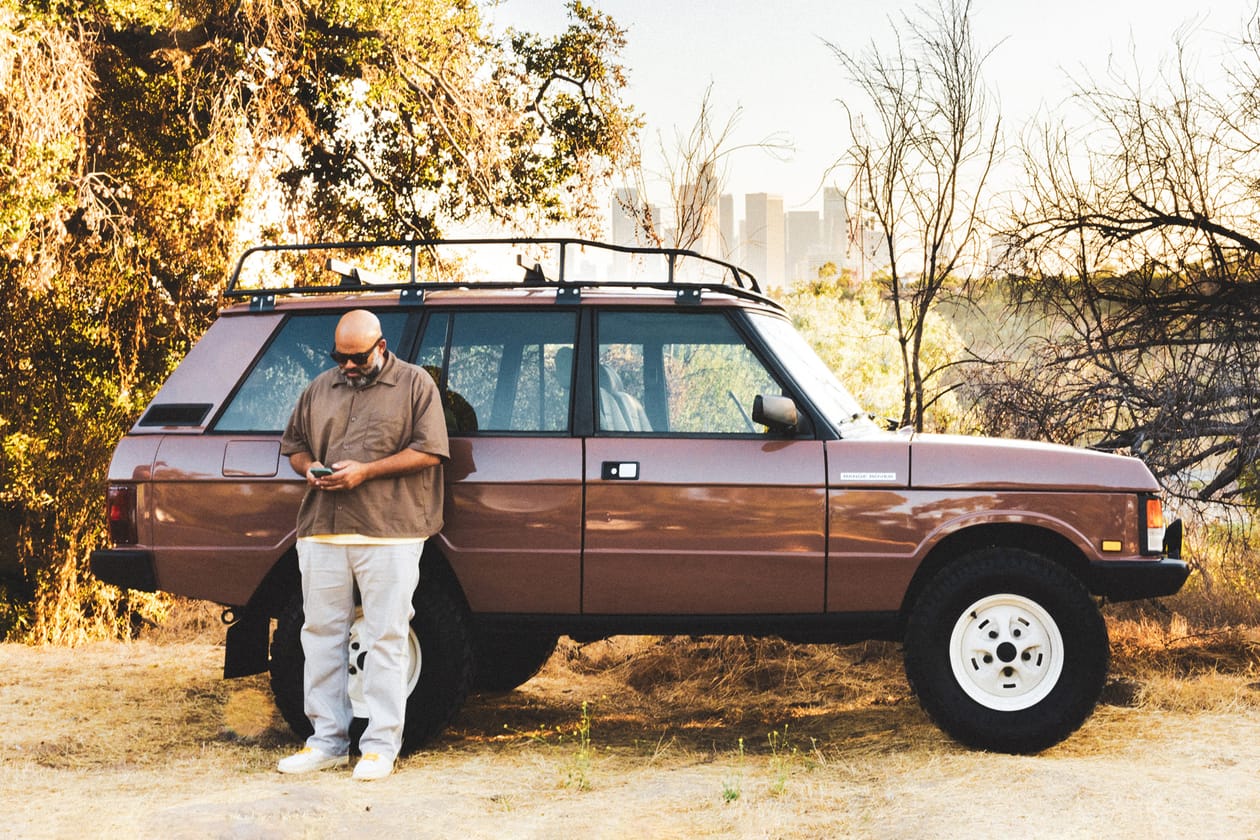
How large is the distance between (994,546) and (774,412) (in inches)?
50.2

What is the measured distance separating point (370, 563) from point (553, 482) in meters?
0.89

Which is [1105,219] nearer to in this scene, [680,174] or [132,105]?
[680,174]

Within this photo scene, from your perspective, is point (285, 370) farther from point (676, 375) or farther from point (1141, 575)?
point (1141, 575)

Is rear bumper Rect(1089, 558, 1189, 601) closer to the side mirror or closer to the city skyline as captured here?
the side mirror

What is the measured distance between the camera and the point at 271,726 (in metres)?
6.60

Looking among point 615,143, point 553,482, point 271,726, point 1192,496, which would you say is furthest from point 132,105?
point 1192,496

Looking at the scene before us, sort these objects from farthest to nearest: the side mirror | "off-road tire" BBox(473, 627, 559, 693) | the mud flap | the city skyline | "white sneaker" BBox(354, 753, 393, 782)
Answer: the city skyline → "off-road tire" BBox(473, 627, 559, 693) → the mud flap → the side mirror → "white sneaker" BBox(354, 753, 393, 782)

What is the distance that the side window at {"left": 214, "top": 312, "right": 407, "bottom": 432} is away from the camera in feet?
19.4

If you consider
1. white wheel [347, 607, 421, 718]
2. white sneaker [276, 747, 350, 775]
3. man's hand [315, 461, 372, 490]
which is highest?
man's hand [315, 461, 372, 490]

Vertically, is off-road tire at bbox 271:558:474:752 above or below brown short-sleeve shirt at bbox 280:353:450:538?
below

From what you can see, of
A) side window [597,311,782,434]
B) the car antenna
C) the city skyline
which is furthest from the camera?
the city skyline

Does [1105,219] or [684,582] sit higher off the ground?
[1105,219]

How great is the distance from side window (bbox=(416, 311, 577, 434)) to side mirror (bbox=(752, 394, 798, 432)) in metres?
0.92

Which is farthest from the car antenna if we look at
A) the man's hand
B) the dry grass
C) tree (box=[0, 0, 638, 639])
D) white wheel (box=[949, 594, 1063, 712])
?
tree (box=[0, 0, 638, 639])
